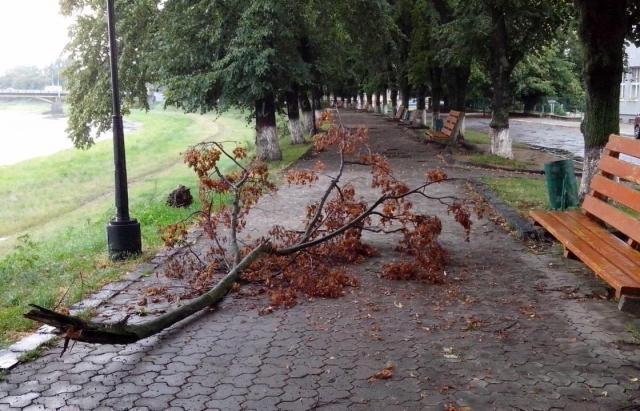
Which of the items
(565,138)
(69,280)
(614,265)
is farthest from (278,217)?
(565,138)

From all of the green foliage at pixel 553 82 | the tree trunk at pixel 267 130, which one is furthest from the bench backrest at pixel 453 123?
A: the green foliage at pixel 553 82

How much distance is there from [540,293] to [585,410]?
2274 millimetres

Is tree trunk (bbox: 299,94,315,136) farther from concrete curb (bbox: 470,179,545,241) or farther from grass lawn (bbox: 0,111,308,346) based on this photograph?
concrete curb (bbox: 470,179,545,241)

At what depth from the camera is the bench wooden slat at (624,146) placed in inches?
229

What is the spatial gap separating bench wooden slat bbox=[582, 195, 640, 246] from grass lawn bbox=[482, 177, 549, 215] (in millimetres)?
A: 2746

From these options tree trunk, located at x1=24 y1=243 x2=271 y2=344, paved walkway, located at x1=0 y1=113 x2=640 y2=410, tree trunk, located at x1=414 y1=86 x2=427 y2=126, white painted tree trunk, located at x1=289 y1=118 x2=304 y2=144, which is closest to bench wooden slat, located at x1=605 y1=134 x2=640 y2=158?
paved walkway, located at x1=0 y1=113 x2=640 y2=410

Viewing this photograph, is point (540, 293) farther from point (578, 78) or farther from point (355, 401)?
point (578, 78)

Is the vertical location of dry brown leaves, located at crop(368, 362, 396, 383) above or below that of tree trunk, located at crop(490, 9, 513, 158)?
below

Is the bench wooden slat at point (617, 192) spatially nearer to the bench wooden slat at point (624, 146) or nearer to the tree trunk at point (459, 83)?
the bench wooden slat at point (624, 146)

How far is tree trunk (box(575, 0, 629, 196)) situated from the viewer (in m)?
8.17

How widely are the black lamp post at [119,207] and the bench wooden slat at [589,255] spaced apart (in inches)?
180

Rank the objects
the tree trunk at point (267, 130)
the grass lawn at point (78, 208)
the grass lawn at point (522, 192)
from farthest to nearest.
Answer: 1. the tree trunk at point (267, 130)
2. the grass lawn at point (522, 192)
3. the grass lawn at point (78, 208)

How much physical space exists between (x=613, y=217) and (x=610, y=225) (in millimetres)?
406

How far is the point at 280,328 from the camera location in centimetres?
501
